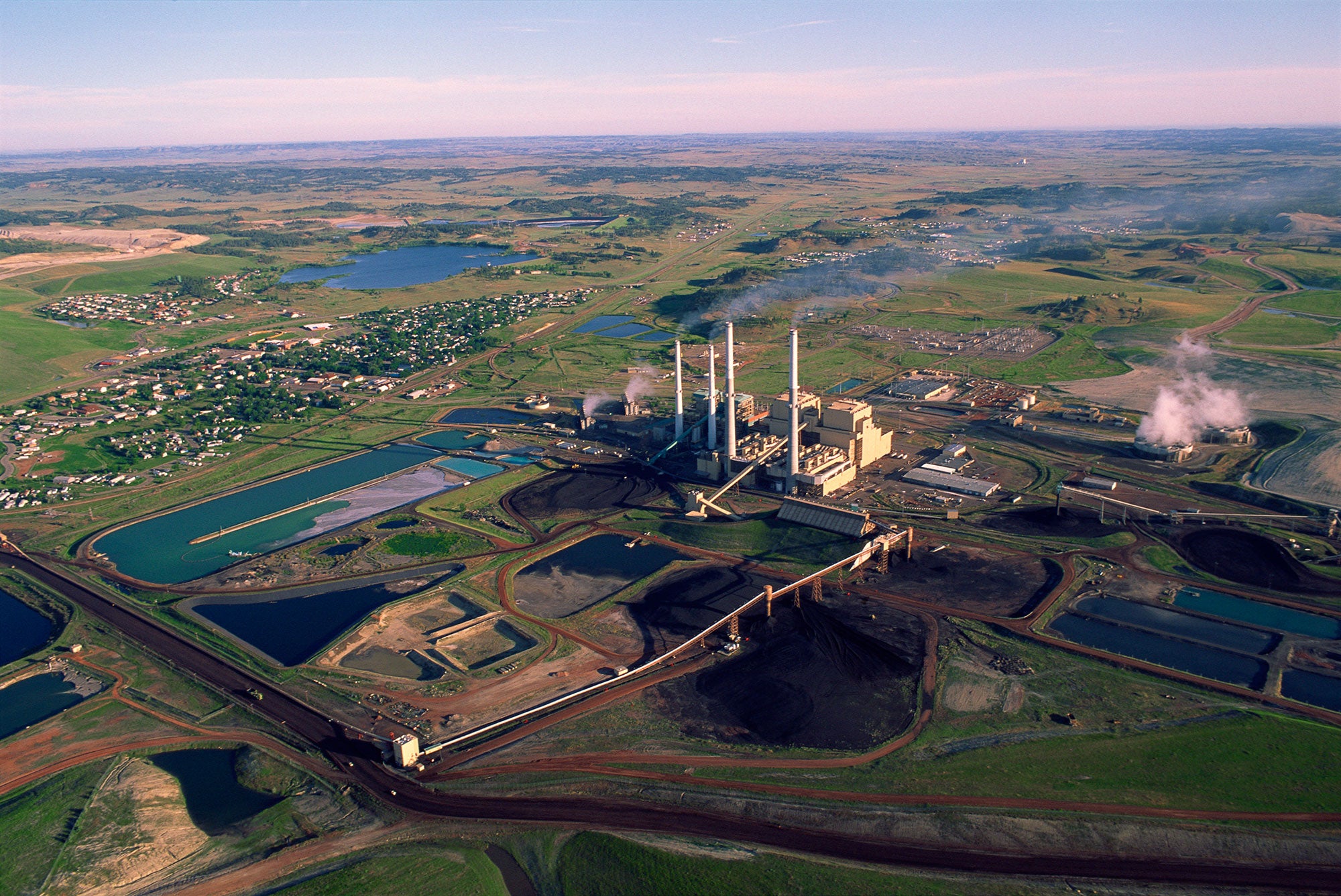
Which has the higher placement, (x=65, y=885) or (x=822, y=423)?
(x=822, y=423)

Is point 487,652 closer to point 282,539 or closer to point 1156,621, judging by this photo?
point 282,539

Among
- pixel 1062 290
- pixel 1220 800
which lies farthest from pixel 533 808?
pixel 1062 290

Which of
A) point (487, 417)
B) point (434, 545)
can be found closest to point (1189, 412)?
point (434, 545)

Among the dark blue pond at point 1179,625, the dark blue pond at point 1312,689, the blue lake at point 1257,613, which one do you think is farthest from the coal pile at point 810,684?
the dark blue pond at point 1312,689

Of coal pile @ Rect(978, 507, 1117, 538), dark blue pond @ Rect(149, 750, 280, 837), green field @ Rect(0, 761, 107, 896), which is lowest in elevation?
dark blue pond @ Rect(149, 750, 280, 837)

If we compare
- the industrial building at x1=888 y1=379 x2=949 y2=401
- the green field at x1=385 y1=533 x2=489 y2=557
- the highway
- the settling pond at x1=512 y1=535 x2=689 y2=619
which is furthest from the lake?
the industrial building at x1=888 y1=379 x2=949 y2=401

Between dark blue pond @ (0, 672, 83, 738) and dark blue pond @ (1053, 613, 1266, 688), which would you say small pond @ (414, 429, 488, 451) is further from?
dark blue pond @ (1053, 613, 1266, 688)

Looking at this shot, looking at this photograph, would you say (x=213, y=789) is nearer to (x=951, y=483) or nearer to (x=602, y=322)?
(x=951, y=483)
